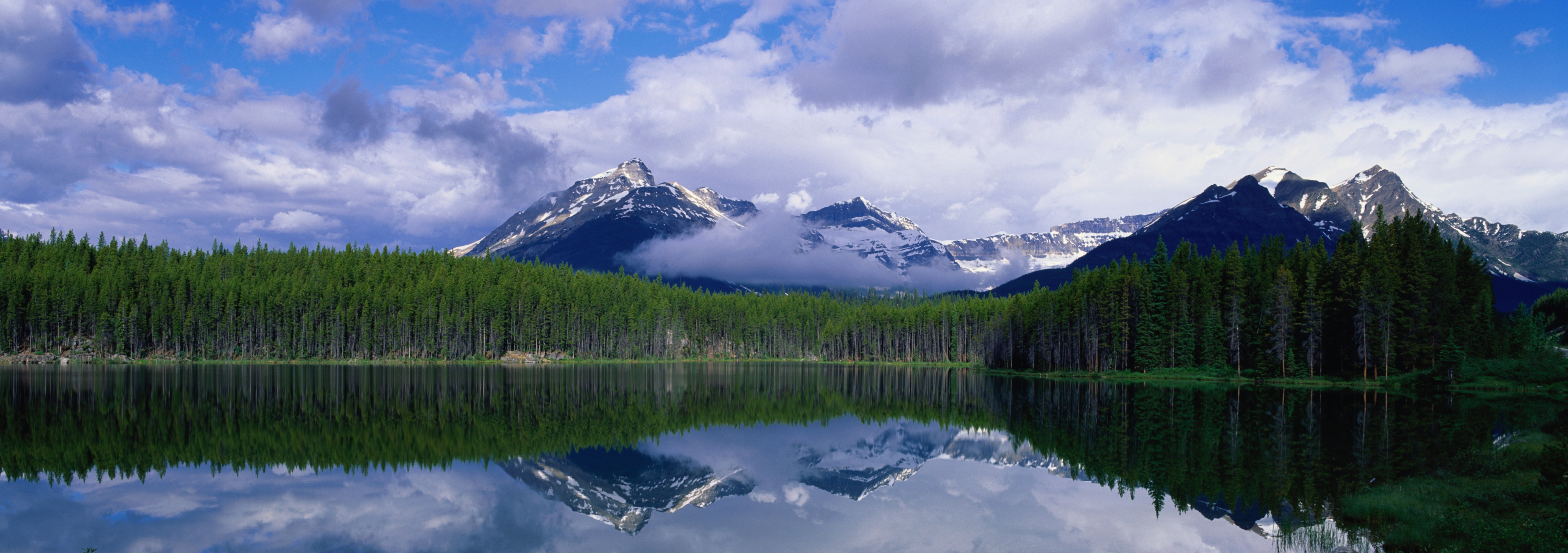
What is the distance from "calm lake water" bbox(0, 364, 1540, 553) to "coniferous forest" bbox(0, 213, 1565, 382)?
2620 centimetres

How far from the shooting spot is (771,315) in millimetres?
194750

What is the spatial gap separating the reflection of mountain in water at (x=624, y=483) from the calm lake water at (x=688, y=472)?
0.13 metres

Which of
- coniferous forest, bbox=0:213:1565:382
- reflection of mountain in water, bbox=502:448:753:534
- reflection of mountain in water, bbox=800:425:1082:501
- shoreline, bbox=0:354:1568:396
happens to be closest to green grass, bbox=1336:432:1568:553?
reflection of mountain in water, bbox=800:425:1082:501

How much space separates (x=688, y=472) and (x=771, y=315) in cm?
16537

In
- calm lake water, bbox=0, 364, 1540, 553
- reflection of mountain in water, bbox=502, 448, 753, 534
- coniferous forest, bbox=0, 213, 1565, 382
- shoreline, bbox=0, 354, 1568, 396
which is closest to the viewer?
calm lake water, bbox=0, 364, 1540, 553

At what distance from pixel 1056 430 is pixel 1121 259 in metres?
77.5

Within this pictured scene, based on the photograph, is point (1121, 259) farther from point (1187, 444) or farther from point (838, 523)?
point (838, 523)

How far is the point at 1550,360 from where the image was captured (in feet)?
214

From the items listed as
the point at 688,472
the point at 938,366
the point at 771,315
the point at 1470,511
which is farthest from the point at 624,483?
the point at 771,315

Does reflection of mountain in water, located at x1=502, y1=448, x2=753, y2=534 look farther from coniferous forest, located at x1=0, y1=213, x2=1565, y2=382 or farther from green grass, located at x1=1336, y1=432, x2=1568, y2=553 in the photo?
coniferous forest, located at x1=0, y1=213, x2=1565, y2=382

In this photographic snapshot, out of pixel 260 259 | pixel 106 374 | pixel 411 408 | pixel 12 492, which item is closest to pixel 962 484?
pixel 12 492

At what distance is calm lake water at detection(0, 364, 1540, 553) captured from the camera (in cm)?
1928

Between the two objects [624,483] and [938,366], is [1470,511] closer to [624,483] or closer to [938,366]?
[624,483]

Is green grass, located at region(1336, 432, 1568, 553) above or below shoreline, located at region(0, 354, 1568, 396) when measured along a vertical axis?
above
